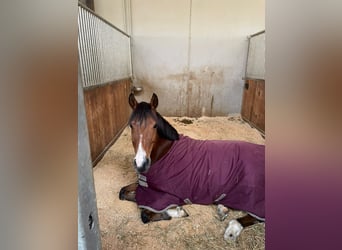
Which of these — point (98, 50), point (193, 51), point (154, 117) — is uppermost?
point (193, 51)

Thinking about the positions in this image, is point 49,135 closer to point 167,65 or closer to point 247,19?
point 167,65

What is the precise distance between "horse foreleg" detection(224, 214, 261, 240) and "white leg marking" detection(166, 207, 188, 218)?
1.03ft

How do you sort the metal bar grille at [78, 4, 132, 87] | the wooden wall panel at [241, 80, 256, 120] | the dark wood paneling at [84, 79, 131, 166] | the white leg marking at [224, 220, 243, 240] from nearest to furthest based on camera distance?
the white leg marking at [224, 220, 243, 240]
the metal bar grille at [78, 4, 132, 87]
the dark wood paneling at [84, 79, 131, 166]
the wooden wall panel at [241, 80, 256, 120]

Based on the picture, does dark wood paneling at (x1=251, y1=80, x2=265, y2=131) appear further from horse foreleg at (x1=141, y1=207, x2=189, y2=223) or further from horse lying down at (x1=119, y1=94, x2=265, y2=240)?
horse foreleg at (x1=141, y1=207, x2=189, y2=223)

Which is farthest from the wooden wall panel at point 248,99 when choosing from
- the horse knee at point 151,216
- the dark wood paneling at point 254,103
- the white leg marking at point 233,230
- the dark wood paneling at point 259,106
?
the horse knee at point 151,216

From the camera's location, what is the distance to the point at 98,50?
2541 mm

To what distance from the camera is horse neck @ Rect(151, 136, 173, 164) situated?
1685mm

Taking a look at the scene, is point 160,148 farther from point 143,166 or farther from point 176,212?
point 176,212

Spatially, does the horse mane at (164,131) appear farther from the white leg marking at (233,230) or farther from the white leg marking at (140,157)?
the white leg marking at (233,230)

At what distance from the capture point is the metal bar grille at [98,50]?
2.13 metres

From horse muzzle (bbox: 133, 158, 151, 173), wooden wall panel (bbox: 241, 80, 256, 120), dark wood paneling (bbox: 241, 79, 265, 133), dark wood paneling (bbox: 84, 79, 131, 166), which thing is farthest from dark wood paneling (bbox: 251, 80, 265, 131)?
horse muzzle (bbox: 133, 158, 151, 173)

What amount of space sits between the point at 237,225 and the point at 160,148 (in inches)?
29.3

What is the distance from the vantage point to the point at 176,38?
4.29m

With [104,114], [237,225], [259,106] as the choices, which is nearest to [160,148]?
[237,225]
